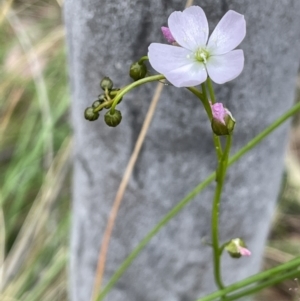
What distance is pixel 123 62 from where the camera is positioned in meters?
0.40

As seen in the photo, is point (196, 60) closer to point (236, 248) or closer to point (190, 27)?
point (190, 27)

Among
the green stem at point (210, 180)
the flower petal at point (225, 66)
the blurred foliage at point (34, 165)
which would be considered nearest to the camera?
the flower petal at point (225, 66)

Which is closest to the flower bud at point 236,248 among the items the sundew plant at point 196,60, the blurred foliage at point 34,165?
the sundew plant at point 196,60

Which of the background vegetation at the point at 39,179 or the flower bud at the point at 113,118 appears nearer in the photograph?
the flower bud at the point at 113,118

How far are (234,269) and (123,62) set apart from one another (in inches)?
13.1

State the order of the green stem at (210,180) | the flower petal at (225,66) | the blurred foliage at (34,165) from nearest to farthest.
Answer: the flower petal at (225,66), the green stem at (210,180), the blurred foliage at (34,165)

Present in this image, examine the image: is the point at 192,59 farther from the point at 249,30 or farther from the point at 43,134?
the point at 43,134

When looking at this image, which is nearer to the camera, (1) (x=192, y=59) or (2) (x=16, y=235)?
(1) (x=192, y=59)

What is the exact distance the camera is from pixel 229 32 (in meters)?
0.27

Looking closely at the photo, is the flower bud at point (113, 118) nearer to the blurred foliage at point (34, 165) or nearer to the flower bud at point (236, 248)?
the flower bud at point (236, 248)

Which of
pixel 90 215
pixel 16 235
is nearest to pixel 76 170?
pixel 90 215

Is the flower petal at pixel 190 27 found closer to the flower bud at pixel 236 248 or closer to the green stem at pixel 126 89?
the green stem at pixel 126 89

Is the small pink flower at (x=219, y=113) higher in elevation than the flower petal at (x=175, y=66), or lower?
lower

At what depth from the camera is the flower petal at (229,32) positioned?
267 mm
